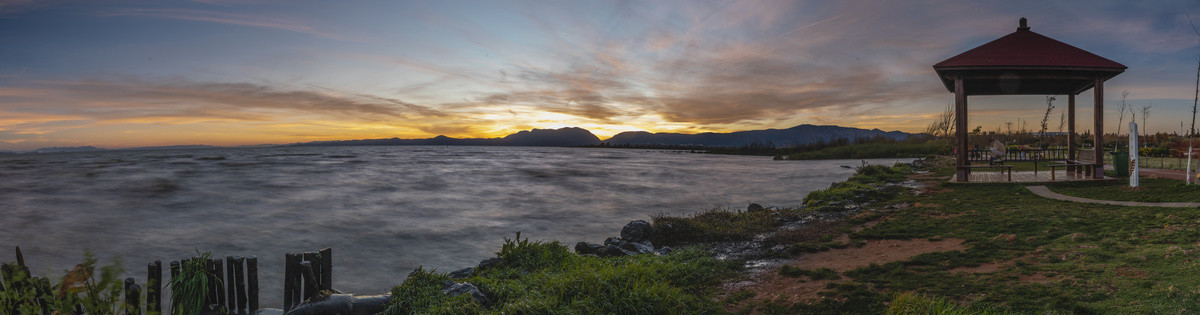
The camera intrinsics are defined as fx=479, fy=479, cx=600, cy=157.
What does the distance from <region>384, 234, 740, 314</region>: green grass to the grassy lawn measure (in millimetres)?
8548

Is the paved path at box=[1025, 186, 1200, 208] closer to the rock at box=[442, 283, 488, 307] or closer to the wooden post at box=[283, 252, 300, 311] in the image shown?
the rock at box=[442, 283, 488, 307]

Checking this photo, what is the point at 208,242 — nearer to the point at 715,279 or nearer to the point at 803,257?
the point at 715,279

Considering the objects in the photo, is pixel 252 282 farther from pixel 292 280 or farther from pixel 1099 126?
pixel 1099 126

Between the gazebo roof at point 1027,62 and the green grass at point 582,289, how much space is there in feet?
32.2

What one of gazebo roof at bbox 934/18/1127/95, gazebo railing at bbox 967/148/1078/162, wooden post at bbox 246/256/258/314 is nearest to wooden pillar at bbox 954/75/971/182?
gazebo roof at bbox 934/18/1127/95

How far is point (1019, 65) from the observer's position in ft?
37.5

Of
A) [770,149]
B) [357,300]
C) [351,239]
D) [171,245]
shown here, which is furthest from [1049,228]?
[770,149]

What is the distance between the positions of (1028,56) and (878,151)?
128ft

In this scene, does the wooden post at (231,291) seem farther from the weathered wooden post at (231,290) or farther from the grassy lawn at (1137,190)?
the grassy lawn at (1137,190)

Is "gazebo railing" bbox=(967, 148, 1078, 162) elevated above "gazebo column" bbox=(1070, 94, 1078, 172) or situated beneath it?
situated beneath

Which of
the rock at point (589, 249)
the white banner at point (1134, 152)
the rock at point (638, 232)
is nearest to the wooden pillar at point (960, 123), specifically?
the white banner at point (1134, 152)

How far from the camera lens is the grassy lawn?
8539 mm

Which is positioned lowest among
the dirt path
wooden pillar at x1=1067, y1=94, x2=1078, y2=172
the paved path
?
the dirt path

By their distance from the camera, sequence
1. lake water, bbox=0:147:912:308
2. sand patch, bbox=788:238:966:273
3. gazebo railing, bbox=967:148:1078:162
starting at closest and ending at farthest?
sand patch, bbox=788:238:966:273
lake water, bbox=0:147:912:308
gazebo railing, bbox=967:148:1078:162
